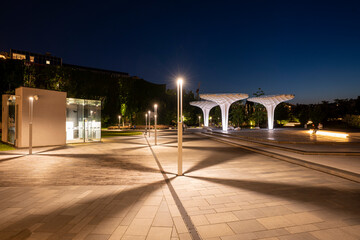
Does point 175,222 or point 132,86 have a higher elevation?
point 132,86

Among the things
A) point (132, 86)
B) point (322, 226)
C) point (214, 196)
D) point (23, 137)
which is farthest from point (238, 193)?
point (132, 86)

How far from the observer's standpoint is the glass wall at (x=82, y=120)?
19.1 m

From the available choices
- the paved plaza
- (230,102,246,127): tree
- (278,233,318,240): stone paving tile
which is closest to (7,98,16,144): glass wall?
the paved plaza

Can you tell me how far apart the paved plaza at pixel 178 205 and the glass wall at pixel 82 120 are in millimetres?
11541

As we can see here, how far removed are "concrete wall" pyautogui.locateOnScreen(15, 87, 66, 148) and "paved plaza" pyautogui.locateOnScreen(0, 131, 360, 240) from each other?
8.39m

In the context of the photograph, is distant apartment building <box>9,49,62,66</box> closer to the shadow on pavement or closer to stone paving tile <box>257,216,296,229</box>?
the shadow on pavement

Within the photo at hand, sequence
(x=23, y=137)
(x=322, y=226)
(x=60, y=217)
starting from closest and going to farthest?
1. (x=322, y=226)
2. (x=60, y=217)
3. (x=23, y=137)

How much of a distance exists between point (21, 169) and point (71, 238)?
6.87 metres

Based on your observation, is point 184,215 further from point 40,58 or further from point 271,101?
point 40,58

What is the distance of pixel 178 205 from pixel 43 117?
15.3m

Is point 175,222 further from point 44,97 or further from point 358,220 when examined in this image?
point 44,97

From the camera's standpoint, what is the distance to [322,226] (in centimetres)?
386

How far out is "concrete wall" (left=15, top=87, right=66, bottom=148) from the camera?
1505cm

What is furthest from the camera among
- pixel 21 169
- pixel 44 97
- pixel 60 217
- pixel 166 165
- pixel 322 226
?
pixel 44 97
